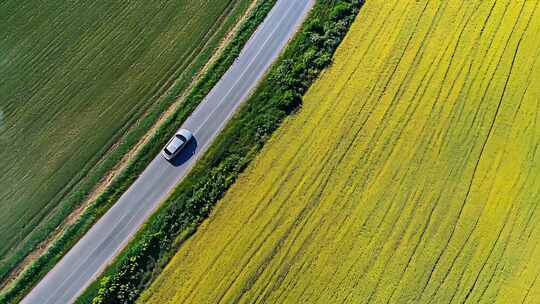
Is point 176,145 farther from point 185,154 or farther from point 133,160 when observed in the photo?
point 133,160

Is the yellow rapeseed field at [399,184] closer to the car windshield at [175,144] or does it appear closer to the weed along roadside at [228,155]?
the weed along roadside at [228,155]

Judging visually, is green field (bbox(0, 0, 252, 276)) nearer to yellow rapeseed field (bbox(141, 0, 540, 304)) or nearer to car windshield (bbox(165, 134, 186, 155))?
car windshield (bbox(165, 134, 186, 155))

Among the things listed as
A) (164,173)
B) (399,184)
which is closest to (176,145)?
(164,173)

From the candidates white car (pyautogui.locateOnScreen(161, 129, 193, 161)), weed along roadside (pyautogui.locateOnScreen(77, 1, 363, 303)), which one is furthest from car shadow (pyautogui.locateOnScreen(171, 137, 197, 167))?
weed along roadside (pyautogui.locateOnScreen(77, 1, 363, 303))

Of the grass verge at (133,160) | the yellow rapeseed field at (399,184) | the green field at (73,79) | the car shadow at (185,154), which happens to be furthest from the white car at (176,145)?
the yellow rapeseed field at (399,184)

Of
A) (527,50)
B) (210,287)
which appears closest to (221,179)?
(210,287)
